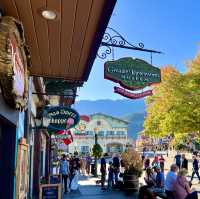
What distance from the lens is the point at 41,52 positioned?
6910 millimetres

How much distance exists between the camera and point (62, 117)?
37.9ft

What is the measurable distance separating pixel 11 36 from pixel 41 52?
8.59 feet

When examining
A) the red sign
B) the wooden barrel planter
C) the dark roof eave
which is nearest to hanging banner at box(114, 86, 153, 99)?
the dark roof eave

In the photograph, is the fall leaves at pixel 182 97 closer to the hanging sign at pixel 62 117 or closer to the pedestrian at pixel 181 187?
the pedestrian at pixel 181 187

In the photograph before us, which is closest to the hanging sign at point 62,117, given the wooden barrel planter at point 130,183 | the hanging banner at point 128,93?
the hanging banner at point 128,93

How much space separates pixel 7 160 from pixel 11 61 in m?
2.68

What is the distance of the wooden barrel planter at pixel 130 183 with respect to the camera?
1826 centimetres

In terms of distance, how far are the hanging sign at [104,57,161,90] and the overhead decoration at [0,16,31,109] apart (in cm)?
551

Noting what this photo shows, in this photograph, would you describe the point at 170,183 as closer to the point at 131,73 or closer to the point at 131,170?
the point at 131,73

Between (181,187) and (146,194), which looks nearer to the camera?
(146,194)

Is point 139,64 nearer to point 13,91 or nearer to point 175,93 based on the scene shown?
point 13,91

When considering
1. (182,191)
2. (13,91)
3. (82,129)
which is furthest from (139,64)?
(82,129)

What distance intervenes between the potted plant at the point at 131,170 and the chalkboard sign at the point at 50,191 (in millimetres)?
8071

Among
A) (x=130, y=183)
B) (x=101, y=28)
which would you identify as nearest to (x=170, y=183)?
(x=130, y=183)
